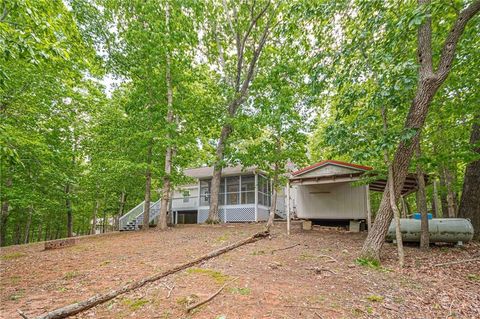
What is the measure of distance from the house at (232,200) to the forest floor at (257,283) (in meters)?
8.56

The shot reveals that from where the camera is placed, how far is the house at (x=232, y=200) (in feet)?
52.0

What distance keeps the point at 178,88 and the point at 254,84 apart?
3.95 meters

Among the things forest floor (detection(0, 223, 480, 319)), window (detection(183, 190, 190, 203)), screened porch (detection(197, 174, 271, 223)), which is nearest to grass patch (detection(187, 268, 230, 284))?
forest floor (detection(0, 223, 480, 319))

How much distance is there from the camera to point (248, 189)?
16.6 m

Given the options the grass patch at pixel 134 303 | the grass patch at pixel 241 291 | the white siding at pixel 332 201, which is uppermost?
the white siding at pixel 332 201

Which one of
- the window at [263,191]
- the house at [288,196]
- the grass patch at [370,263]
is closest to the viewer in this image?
the grass patch at [370,263]

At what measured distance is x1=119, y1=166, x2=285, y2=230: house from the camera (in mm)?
15844

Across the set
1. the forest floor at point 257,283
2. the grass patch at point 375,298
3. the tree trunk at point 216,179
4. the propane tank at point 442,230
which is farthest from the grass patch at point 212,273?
the tree trunk at point 216,179

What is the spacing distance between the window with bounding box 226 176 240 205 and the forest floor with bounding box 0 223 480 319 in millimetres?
9572

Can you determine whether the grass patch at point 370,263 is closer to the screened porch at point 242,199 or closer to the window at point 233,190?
the screened porch at point 242,199

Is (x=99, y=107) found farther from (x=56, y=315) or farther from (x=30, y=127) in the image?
(x=56, y=315)

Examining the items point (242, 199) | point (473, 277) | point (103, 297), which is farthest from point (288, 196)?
point (242, 199)

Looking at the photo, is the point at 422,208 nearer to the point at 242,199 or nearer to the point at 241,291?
the point at 241,291

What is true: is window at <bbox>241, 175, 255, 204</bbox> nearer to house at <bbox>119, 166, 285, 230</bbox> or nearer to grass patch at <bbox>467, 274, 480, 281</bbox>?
house at <bbox>119, 166, 285, 230</bbox>
